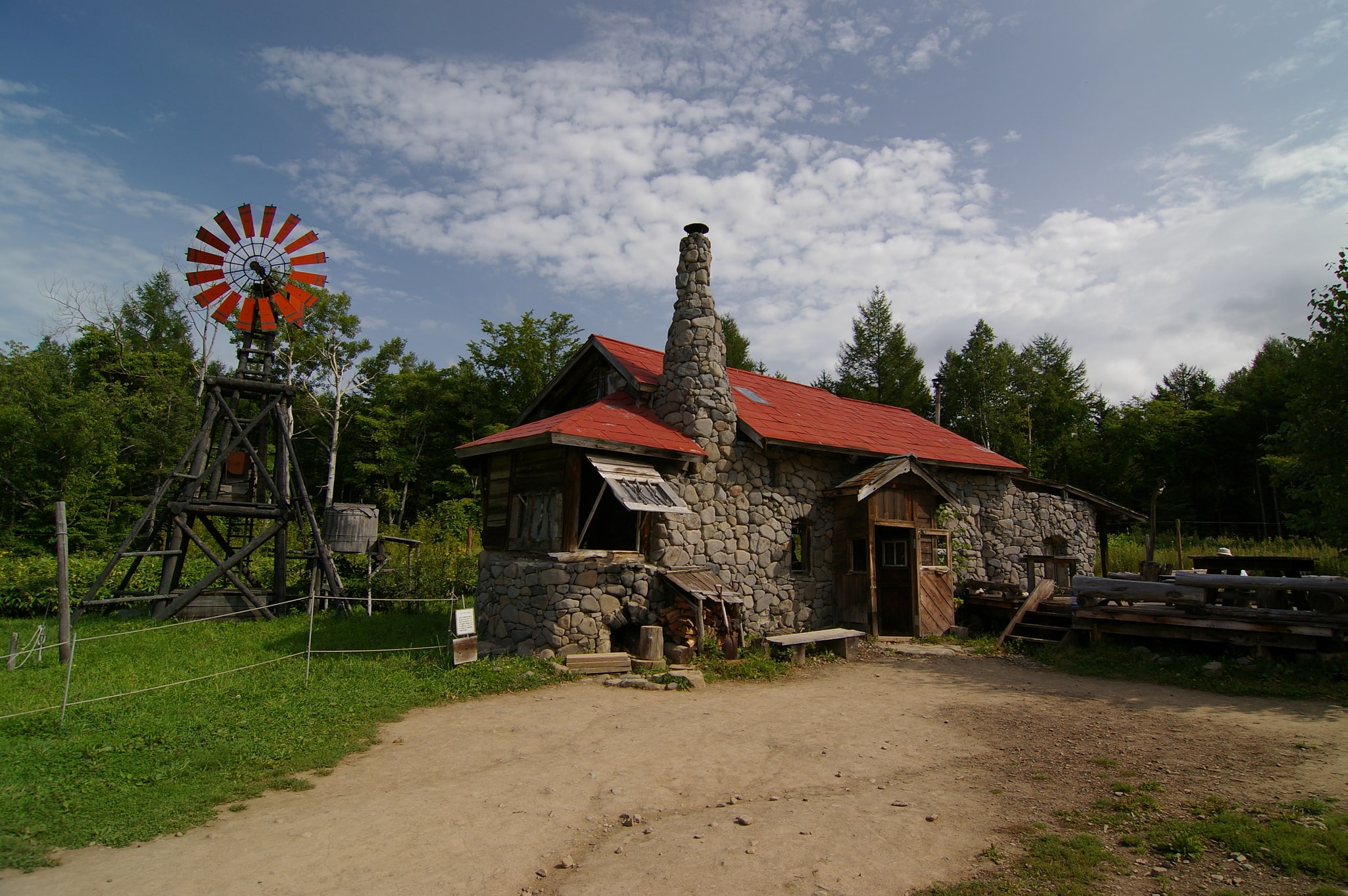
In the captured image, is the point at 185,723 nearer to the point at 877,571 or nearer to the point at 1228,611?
the point at 877,571

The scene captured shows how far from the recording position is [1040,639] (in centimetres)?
1405

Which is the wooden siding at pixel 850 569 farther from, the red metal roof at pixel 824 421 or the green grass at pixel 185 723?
the green grass at pixel 185 723

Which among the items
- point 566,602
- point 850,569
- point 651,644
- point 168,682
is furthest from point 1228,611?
point 168,682

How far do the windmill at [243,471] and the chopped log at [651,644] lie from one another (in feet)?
30.5

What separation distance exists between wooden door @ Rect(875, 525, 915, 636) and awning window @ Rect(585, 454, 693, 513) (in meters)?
5.80

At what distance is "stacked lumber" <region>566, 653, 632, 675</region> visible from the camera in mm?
11117

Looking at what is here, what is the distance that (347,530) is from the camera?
1897 cm

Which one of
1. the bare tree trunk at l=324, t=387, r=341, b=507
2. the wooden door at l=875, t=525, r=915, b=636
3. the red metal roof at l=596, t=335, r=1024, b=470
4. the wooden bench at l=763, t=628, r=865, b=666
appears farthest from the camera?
the bare tree trunk at l=324, t=387, r=341, b=507

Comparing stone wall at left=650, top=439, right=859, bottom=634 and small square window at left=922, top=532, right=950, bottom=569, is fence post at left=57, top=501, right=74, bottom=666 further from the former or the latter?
small square window at left=922, top=532, right=950, bottom=569

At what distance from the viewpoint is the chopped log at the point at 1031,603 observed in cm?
1445

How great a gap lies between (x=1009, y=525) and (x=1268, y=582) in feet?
25.0

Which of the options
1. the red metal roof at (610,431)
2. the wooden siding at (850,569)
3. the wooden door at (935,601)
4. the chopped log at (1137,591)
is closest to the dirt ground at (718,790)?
the chopped log at (1137,591)

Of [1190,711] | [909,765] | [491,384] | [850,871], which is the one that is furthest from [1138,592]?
[491,384]

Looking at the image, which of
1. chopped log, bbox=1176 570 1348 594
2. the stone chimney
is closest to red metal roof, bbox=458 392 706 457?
the stone chimney
